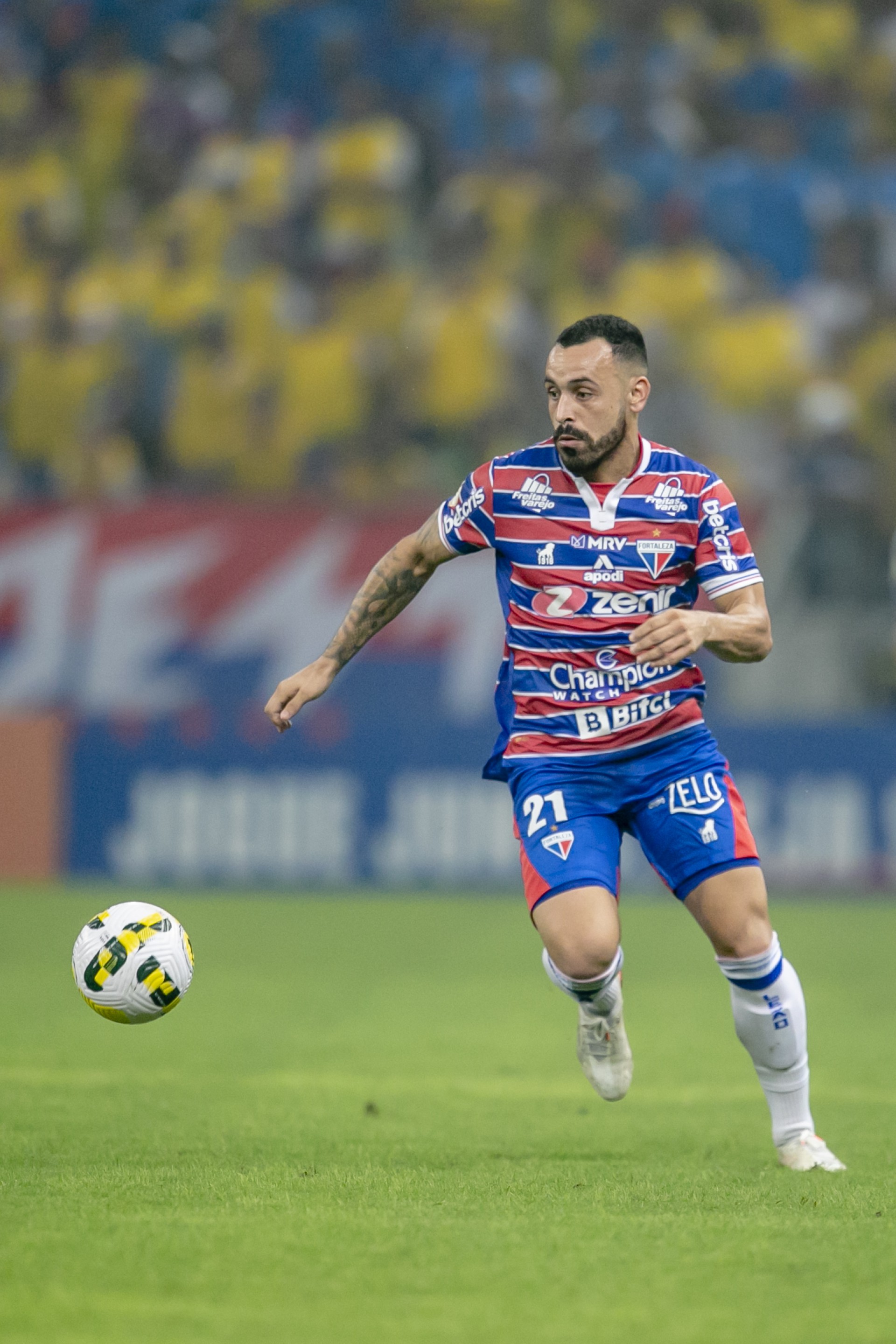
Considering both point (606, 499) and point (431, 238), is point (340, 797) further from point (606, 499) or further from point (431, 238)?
point (606, 499)

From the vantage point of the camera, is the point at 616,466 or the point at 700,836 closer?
the point at 700,836

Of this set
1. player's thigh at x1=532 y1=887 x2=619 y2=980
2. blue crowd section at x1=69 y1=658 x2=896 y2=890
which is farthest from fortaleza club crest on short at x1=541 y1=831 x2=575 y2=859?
blue crowd section at x1=69 y1=658 x2=896 y2=890

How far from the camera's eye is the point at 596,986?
4.78 m

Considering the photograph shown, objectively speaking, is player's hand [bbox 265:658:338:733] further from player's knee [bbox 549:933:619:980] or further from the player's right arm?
player's knee [bbox 549:933:619:980]

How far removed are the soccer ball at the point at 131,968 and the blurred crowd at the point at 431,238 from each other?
34.4 feet

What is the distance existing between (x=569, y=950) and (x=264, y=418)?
12015mm

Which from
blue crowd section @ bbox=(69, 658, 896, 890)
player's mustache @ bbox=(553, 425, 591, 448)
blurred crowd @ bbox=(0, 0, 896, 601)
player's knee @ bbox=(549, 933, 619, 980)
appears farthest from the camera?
blurred crowd @ bbox=(0, 0, 896, 601)

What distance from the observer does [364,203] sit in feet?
57.2

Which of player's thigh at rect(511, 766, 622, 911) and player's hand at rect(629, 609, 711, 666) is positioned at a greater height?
player's hand at rect(629, 609, 711, 666)

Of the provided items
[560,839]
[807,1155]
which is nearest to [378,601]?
[560,839]

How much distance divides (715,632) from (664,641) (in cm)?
27

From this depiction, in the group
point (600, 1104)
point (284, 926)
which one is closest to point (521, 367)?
point (284, 926)

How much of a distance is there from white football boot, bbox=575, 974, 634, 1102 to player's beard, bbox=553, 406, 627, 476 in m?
1.44

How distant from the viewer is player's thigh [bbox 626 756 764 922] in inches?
185
